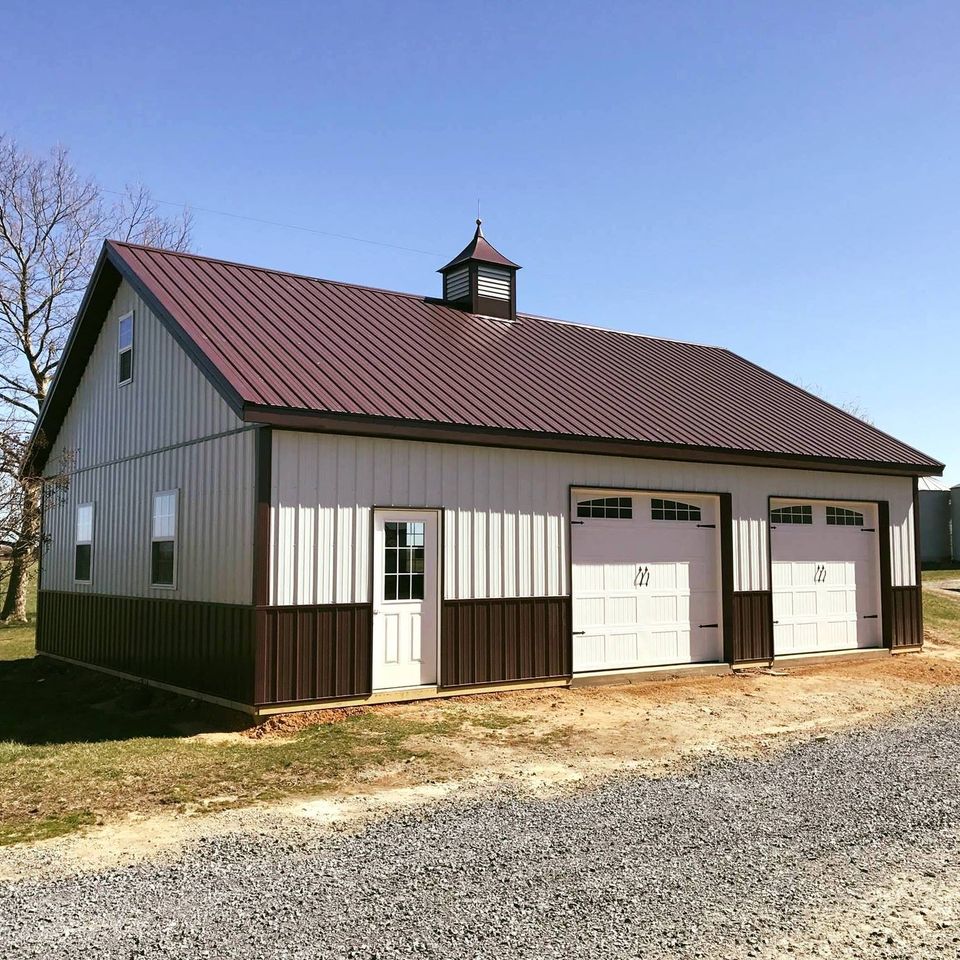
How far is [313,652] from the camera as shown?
10430 mm

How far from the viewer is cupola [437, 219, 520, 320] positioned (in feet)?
54.3

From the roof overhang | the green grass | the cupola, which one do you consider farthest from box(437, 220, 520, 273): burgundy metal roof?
the green grass

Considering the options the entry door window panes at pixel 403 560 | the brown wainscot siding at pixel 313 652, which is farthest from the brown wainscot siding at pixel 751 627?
the brown wainscot siding at pixel 313 652

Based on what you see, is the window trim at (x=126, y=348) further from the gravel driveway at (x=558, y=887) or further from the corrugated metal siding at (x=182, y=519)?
the gravel driveway at (x=558, y=887)

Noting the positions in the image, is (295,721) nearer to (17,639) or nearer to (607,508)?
(607,508)

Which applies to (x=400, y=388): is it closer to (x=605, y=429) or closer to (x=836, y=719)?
(x=605, y=429)

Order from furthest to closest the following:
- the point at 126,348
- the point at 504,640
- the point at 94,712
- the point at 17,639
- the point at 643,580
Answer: the point at 17,639
the point at 126,348
the point at 643,580
the point at 504,640
the point at 94,712

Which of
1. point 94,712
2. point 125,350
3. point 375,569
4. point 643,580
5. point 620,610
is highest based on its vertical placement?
point 125,350

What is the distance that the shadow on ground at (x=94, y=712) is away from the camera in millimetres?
10148

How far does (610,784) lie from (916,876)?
2.70 metres

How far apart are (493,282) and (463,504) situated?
6321 mm

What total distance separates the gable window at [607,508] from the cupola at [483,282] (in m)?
4.84

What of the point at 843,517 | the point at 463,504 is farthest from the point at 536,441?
the point at 843,517

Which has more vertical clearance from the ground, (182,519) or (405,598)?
(182,519)
